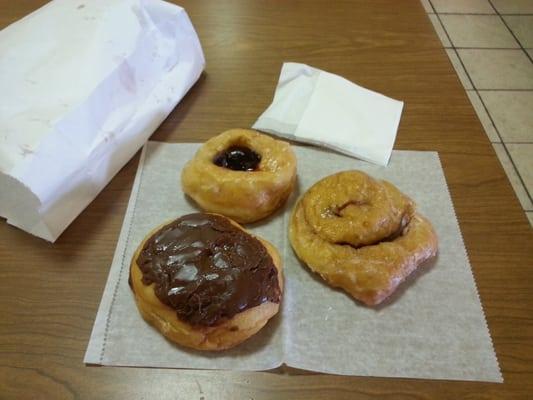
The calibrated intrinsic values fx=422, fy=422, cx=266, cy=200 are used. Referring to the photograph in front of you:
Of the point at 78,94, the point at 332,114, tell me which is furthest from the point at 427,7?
the point at 78,94

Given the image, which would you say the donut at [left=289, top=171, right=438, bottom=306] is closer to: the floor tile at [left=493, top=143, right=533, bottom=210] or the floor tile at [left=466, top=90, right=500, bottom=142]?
the floor tile at [left=493, top=143, right=533, bottom=210]

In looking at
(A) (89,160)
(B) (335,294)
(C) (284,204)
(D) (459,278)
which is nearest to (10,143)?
(A) (89,160)

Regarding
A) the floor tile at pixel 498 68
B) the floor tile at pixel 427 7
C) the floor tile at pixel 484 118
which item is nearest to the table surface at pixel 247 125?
the floor tile at pixel 484 118

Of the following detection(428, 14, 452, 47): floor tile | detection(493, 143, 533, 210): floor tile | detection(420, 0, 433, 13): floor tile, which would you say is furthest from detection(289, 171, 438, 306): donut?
detection(420, 0, 433, 13): floor tile

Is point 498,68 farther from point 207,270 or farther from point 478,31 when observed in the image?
point 207,270

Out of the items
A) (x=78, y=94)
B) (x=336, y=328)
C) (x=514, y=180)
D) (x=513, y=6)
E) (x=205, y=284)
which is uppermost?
(x=78, y=94)

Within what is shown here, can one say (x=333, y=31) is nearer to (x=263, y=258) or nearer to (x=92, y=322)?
(x=263, y=258)
